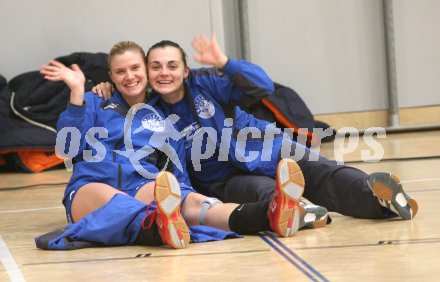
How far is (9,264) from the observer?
3.29m

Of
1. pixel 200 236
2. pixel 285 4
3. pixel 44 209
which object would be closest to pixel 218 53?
pixel 200 236

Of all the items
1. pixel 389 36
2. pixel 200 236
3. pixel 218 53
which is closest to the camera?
pixel 200 236

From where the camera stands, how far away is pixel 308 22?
7941mm

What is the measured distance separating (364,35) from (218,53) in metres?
4.33

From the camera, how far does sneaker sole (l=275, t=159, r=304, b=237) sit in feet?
11.1

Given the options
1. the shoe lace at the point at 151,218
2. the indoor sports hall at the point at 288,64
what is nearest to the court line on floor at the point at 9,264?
the shoe lace at the point at 151,218

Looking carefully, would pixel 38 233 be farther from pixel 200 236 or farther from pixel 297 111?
pixel 297 111

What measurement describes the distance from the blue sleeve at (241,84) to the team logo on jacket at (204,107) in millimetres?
56

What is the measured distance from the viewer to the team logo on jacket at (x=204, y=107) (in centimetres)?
405

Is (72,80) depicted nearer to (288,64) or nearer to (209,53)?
(209,53)

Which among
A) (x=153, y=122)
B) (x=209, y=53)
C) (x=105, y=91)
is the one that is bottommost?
(x=153, y=122)

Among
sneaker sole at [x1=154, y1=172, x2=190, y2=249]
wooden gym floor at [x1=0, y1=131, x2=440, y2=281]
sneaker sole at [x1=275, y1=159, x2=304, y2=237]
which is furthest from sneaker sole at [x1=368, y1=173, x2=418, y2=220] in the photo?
sneaker sole at [x1=154, y1=172, x2=190, y2=249]

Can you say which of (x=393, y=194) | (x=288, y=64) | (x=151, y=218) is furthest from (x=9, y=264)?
(x=288, y=64)

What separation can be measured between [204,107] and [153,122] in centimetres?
25
